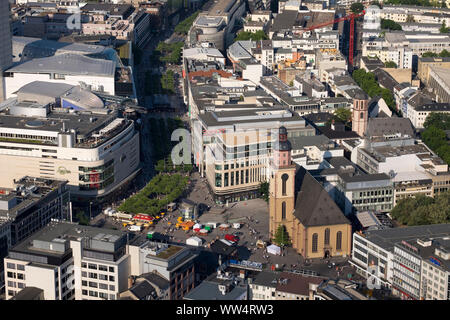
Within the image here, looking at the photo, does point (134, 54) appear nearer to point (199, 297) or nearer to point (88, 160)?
point (88, 160)

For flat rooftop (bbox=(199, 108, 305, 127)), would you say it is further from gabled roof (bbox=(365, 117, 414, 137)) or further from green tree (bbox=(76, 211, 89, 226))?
green tree (bbox=(76, 211, 89, 226))

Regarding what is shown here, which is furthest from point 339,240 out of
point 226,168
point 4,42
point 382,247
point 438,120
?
point 4,42

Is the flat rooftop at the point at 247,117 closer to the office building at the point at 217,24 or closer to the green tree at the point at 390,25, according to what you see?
the office building at the point at 217,24

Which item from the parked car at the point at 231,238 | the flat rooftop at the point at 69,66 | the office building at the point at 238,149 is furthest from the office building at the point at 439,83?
the parked car at the point at 231,238

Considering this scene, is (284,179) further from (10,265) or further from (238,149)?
(10,265)

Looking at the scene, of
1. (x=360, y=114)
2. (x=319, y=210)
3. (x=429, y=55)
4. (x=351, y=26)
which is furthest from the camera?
(x=351, y=26)

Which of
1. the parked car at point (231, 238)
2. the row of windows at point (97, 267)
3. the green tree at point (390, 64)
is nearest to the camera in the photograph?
the row of windows at point (97, 267)
